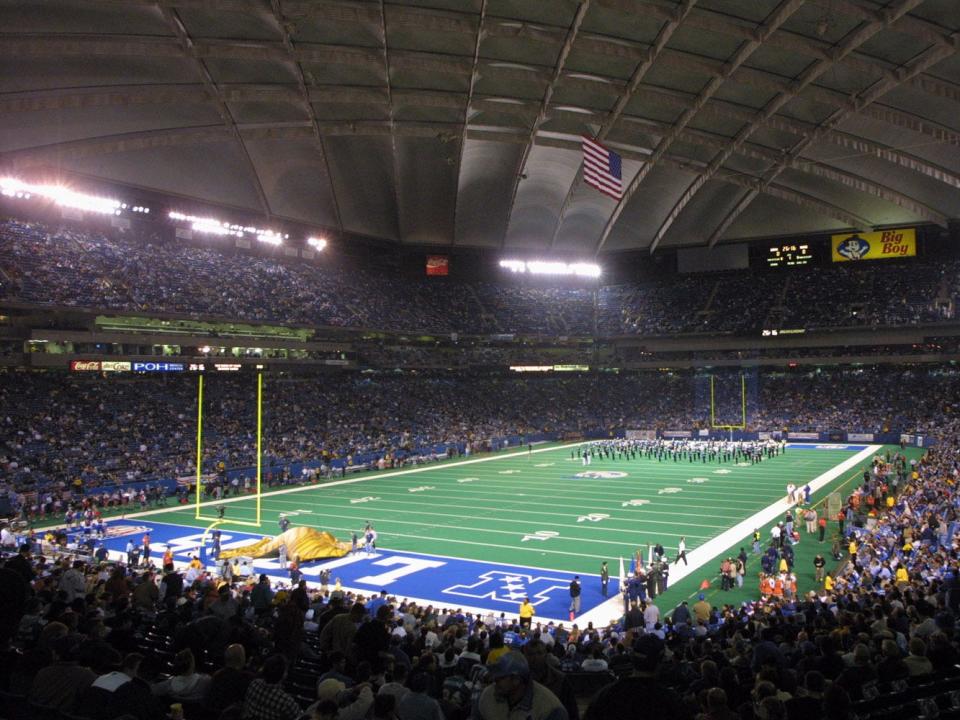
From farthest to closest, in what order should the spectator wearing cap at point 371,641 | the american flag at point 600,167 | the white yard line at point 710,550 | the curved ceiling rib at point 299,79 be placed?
the american flag at point 600,167 < the curved ceiling rib at point 299,79 < the white yard line at point 710,550 < the spectator wearing cap at point 371,641

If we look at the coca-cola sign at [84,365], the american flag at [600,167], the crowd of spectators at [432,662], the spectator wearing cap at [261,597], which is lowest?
the spectator wearing cap at [261,597]

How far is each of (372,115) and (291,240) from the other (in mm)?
20675

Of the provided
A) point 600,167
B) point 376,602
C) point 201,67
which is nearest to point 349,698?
point 376,602

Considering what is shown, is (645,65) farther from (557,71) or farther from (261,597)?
(261,597)

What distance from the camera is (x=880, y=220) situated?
46.7 m

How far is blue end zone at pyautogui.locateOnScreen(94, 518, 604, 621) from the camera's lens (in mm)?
17156

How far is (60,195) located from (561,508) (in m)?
29.1

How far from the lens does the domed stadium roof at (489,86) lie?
2111 centimetres

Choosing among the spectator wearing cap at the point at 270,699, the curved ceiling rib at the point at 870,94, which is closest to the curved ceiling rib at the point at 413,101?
the curved ceiling rib at the point at 870,94

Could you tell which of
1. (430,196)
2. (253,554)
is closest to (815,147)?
(430,196)

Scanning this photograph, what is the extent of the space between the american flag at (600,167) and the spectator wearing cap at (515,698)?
2438 centimetres

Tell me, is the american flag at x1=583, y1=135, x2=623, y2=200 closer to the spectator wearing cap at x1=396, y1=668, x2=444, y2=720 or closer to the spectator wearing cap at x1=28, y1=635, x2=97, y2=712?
the spectator wearing cap at x1=396, y1=668, x2=444, y2=720

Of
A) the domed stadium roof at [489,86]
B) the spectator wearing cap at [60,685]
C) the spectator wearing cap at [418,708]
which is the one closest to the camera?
the spectator wearing cap at [418,708]

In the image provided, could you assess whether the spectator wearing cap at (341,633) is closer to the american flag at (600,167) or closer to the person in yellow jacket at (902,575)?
the person in yellow jacket at (902,575)
